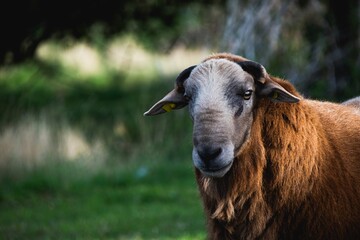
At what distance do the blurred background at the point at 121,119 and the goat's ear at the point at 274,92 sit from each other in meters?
4.39

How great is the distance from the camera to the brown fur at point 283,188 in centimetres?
666

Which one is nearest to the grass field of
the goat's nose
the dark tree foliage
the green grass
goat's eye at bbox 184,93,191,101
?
the green grass

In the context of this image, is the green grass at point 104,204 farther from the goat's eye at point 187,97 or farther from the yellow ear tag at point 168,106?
the goat's eye at point 187,97

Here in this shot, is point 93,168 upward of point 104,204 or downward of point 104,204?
upward

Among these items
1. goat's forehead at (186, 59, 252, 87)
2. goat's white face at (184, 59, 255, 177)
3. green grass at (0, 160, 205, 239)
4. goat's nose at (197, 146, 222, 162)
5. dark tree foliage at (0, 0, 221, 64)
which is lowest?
green grass at (0, 160, 205, 239)

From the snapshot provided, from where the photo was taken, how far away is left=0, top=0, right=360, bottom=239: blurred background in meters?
12.4

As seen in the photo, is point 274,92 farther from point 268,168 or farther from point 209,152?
point 209,152

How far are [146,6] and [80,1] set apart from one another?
1520 millimetres

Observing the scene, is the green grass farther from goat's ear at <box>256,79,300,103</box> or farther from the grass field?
goat's ear at <box>256,79,300,103</box>

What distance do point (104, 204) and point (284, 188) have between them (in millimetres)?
6765

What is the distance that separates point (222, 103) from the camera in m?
6.53

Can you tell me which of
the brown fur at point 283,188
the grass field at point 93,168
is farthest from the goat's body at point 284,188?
the grass field at point 93,168

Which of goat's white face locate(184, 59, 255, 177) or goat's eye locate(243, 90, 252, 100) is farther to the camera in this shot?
goat's eye locate(243, 90, 252, 100)

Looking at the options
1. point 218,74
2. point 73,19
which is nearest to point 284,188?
point 218,74
